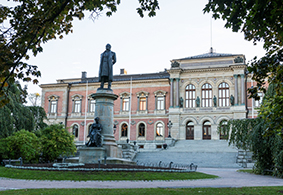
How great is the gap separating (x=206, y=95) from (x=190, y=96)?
223 centimetres

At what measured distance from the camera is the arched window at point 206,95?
44375mm

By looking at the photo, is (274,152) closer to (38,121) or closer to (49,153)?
(49,153)

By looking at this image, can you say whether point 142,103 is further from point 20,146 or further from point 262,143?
point 262,143

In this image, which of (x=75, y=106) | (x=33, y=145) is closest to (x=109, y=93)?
(x=33, y=145)

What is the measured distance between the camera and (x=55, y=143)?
76.7ft

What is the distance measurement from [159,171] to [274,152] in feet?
18.8

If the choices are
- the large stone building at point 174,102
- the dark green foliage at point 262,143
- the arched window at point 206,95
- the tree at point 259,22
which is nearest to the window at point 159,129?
the large stone building at point 174,102

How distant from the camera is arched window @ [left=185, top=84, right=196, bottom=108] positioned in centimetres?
4495

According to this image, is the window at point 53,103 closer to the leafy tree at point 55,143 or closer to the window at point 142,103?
the window at point 142,103

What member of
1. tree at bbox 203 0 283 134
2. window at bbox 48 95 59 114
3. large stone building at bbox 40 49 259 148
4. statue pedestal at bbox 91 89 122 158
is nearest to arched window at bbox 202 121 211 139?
large stone building at bbox 40 49 259 148

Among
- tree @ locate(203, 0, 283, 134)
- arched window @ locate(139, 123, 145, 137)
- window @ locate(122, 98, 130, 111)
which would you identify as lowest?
arched window @ locate(139, 123, 145, 137)

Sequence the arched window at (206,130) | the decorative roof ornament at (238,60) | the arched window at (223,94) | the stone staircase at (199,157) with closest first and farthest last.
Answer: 1. the stone staircase at (199,157)
2. the decorative roof ornament at (238,60)
3. the arched window at (206,130)
4. the arched window at (223,94)

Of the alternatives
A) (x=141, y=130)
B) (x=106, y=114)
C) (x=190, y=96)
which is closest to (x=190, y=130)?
(x=190, y=96)

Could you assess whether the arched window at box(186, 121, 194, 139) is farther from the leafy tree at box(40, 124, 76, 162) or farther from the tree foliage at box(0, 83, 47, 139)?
the leafy tree at box(40, 124, 76, 162)
